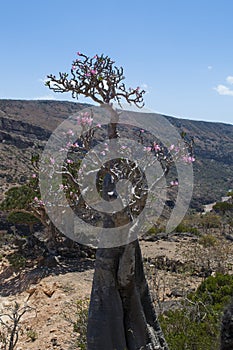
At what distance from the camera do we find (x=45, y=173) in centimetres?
1248

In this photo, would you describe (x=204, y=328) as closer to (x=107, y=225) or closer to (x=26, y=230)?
(x=107, y=225)

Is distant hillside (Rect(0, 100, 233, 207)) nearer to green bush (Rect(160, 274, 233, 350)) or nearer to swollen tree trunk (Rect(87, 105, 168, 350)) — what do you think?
green bush (Rect(160, 274, 233, 350))

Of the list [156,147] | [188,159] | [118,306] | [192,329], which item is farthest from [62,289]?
[188,159]

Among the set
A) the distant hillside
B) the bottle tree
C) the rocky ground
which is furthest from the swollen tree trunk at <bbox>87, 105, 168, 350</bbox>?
the distant hillside

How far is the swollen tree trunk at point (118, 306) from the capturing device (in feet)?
14.5

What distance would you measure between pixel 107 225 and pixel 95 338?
4.10 ft

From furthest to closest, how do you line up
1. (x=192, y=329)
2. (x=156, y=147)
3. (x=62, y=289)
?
1. (x=62, y=289)
2. (x=192, y=329)
3. (x=156, y=147)

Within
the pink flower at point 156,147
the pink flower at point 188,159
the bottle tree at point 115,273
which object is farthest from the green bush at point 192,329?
the pink flower at point 156,147

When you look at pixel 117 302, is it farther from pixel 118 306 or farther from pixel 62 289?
pixel 62 289

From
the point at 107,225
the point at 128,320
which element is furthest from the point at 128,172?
the point at 128,320

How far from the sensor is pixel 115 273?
453 centimetres

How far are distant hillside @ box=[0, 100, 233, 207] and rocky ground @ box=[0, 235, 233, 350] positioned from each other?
24.4 meters

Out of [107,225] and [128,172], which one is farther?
[128,172]

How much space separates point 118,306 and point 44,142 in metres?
51.4
